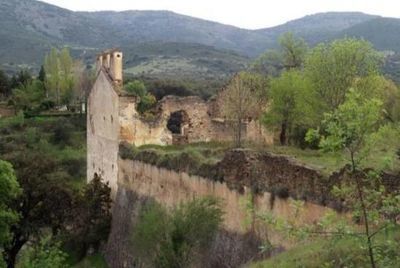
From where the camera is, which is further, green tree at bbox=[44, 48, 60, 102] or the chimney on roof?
green tree at bbox=[44, 48, 60, 102]

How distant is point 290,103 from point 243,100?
5.04 meters

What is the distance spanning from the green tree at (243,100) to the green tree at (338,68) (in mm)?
6454

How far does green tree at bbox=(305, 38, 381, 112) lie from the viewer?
94.4ft

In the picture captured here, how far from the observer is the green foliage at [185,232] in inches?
870

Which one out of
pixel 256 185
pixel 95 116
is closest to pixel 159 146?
pixel 95 116

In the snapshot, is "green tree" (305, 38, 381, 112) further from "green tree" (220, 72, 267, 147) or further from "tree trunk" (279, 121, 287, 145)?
"green tree" (220, 72, 267, 147)

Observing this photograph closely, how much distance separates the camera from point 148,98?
183 ft

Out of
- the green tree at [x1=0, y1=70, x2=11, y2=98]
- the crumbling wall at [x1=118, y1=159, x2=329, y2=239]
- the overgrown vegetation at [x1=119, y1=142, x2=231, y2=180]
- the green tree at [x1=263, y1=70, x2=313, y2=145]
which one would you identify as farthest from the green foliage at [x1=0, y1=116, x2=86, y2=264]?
the green tree at [x1=0, y1=70, x2=11, y2=98]

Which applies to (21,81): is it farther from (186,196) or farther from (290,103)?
(186,196)

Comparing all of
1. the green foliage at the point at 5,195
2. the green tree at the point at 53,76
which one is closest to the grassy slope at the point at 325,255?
the green foliage at the point at 5,195

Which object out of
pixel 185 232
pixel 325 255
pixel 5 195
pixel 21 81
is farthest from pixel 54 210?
pixel 21 81

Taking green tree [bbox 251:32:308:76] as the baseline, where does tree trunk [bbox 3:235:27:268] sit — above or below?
below

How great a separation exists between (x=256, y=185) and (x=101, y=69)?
14.2m

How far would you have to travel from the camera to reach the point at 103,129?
112ft
